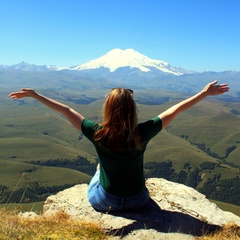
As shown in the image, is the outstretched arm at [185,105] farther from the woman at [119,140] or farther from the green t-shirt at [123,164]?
the green t-shirt at [123,164]

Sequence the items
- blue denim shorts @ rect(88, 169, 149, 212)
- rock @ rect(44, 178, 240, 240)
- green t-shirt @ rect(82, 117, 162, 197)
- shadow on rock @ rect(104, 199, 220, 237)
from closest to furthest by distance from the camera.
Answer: green t-shirt @ rect(82, 117, 162, 197), rock @ rect(44, 178, 240, 240), shadow on rock @ rect(104, 199, 220, 237), blue denim shorts @ rect(88, 169, 149, 212)

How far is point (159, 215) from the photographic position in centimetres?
934

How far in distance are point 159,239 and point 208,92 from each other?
4410 millimetres

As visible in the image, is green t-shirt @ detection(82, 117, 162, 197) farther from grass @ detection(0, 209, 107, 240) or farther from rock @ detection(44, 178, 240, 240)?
grass @ detection(0, 209, 107, 240)

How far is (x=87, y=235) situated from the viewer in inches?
288

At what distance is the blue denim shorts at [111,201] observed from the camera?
896 centimetres

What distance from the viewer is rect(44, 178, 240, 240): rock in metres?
8.23

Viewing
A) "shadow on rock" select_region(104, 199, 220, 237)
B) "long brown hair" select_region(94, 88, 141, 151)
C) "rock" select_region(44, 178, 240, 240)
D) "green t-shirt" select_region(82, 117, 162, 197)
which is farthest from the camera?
"shadow on rock" select_region(104, 199, 220, 237)

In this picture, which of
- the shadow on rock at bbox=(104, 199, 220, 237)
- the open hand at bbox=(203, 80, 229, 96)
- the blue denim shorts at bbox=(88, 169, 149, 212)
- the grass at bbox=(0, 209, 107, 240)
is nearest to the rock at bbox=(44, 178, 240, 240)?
the shadow on rock at bbox=(104, 199, 220, 237)

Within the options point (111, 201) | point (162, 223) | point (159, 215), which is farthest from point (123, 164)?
point (159, 215)

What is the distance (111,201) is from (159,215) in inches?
63.1

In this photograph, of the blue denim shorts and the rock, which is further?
the blue denim shorts

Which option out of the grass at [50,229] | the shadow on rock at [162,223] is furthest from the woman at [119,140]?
the grass at [50,229]

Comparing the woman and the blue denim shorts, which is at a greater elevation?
the woman
